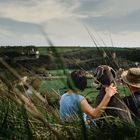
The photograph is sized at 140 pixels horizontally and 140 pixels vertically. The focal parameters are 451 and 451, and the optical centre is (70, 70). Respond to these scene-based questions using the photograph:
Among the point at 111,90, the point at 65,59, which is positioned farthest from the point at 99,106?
the point at 65,59

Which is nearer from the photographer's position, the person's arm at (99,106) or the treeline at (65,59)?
the treeline at (65,59)

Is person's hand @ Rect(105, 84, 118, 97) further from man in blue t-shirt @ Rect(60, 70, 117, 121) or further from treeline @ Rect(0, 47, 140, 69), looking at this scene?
treeline @ Rect(0, 47, 140, 69)

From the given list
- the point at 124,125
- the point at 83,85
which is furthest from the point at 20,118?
the point at 83,85

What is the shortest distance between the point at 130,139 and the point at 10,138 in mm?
664

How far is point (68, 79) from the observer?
2043 mm

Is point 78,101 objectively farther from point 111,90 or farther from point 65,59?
point 111,90

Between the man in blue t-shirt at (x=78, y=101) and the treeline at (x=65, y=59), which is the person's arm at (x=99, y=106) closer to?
the man in blue t-shirt at (x=78, y=101)

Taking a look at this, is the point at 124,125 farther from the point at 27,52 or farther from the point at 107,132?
the point at 27,52

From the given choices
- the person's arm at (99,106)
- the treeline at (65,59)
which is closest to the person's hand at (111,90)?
the person's arm at (99,106)

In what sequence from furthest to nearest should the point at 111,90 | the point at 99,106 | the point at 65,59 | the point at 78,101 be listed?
the point at 111,90
the point at 99,106
the point at 65,59
the point at 78,101

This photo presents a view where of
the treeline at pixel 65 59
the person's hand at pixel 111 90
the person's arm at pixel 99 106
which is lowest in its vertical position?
the person's arm at pixel 99 106

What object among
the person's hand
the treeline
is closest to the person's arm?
the person's hand

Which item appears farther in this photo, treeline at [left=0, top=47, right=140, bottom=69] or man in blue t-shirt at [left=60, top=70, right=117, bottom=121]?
man in blue t-shirt at [left=60, top=70, right=117, bottom=121]

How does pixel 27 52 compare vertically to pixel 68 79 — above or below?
above
